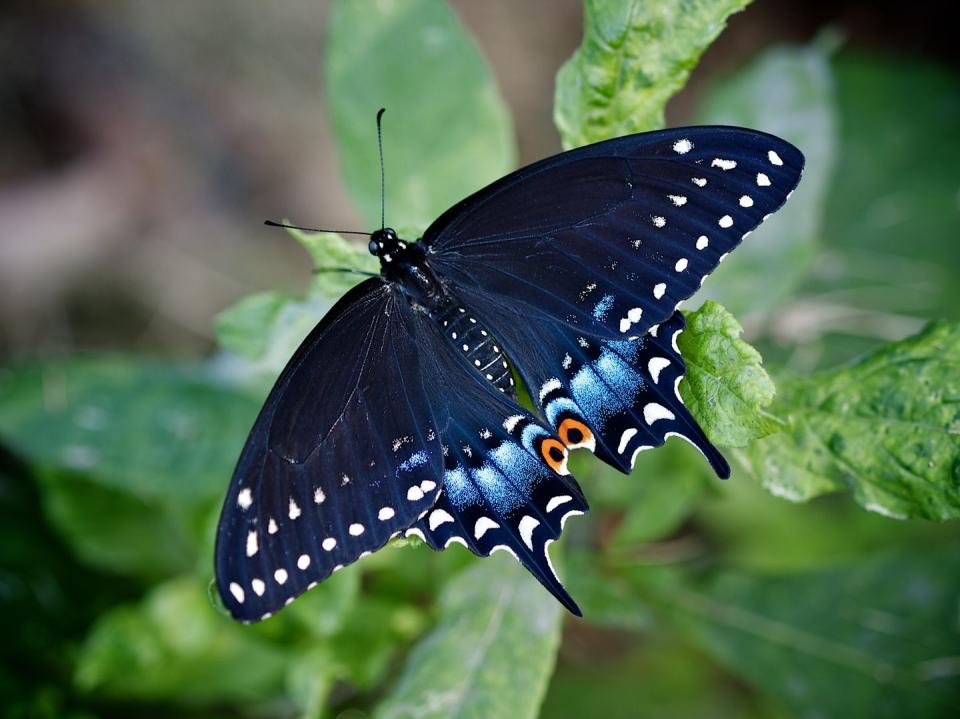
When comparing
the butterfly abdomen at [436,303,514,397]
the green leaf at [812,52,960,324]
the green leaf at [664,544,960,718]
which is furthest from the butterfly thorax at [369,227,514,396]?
the green leaf at [812,52,960,324]

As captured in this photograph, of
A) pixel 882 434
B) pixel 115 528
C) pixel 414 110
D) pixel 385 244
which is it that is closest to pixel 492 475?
pixel 385 244

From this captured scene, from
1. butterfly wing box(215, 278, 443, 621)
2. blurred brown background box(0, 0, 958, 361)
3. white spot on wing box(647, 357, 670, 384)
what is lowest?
white spot on wing box(647, 357, 670, 384)

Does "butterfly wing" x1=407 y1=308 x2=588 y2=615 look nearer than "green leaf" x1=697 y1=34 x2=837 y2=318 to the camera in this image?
Yes

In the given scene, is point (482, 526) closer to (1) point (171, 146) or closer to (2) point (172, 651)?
(2) point (172, 651)

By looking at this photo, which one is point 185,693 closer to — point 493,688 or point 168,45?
point 493,688

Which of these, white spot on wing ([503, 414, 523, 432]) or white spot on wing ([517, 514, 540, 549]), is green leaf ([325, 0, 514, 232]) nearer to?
white spot on wing ([503, 414, 523, 432])

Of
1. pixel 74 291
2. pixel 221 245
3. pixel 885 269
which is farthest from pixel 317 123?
pixel 885 269

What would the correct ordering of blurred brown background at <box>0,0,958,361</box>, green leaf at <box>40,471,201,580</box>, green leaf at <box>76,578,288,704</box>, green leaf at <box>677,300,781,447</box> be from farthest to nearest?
1. blurred brown background at <box>0,0,958,361</box>
2. green leaf at <box>40,471,201,580</box>
3. green leaf at <box>76,578,288,704</box>
4. green leaf at <box>677,300,781,447</box>

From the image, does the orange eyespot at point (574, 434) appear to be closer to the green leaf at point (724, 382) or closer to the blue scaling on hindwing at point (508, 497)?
the blue scaling on hindwing at point (508, 497)
